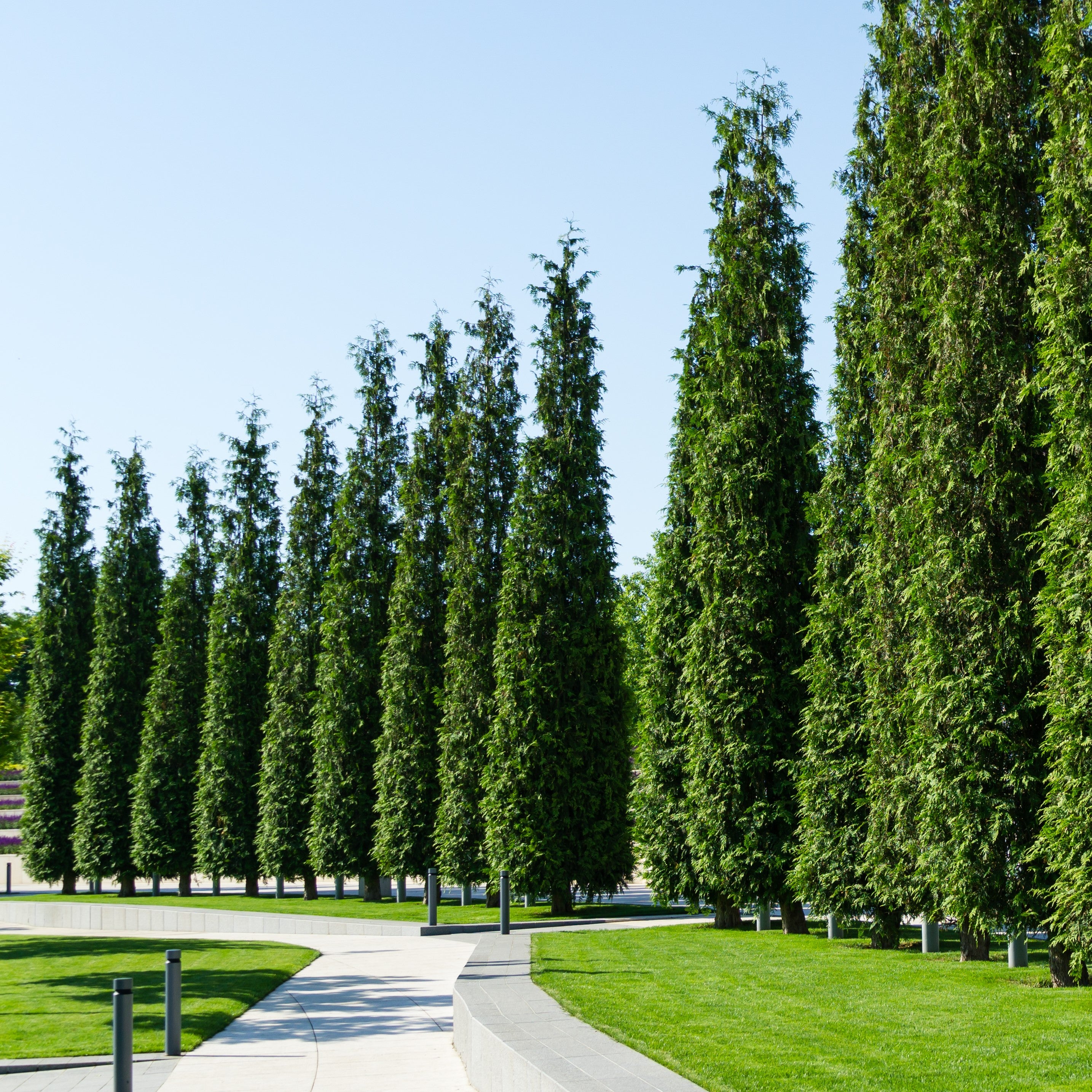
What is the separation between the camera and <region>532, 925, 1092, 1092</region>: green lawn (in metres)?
8.00

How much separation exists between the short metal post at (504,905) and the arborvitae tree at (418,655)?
10258 millimetres

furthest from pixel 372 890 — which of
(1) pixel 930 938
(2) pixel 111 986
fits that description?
(1) pixel 930 938

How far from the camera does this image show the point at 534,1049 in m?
8.42

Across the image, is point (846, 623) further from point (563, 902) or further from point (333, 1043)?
point (563, 902)

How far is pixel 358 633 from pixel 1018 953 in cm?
2086

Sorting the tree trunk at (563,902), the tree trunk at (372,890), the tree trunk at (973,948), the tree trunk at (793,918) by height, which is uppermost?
the tree trunk at (973,948)

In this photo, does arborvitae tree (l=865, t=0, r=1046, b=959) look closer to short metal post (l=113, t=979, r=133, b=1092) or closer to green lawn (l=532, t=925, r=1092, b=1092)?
green lawn (l=532, t=925, r=1092, b=1092)

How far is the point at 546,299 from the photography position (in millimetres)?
25500

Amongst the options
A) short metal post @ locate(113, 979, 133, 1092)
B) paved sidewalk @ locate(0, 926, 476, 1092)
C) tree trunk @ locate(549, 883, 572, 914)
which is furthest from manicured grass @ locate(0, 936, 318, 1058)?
tree trunk @ locate(549, 883, 572, 914)

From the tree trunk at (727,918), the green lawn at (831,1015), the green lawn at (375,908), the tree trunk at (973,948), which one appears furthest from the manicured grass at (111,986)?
the tree trunk at (973,948)

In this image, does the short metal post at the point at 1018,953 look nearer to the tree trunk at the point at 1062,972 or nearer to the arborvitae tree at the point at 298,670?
the tree trunk at the point at 1062,972

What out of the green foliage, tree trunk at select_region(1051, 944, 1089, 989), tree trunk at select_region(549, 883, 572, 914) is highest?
the green foliage

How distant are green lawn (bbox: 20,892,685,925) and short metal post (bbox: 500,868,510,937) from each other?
12.3ft

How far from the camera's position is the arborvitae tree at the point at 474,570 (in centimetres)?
2720
